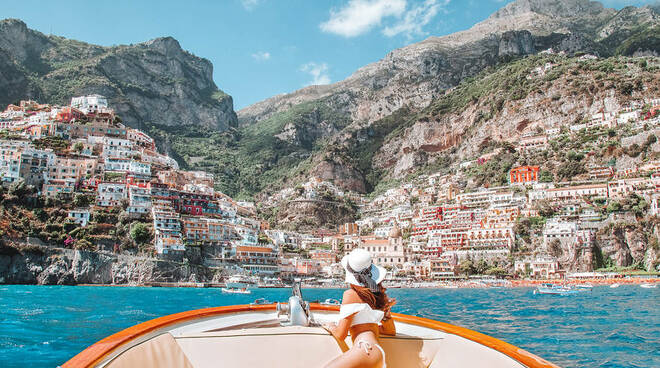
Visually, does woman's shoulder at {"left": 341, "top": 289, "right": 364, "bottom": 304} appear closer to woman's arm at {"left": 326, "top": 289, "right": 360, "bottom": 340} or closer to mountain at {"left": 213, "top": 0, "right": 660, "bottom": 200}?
woman's arm at {"left": 326, "top": 289, "right": 360, "bottom": 340}

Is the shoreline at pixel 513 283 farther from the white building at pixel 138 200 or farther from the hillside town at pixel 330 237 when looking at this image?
the white building at pixel 138 200

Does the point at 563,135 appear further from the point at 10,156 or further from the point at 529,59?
the point at 10,156

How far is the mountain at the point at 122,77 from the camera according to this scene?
88.7 metres

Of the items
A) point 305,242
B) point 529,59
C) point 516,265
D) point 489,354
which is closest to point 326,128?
point 529,59

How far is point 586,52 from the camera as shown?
93.4 metres

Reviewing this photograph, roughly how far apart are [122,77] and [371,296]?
118m

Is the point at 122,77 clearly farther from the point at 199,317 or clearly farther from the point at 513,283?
the point at 199,317

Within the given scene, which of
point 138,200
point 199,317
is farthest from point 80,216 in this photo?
point 199,317

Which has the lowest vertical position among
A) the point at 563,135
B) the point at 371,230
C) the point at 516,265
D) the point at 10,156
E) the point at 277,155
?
the point at 516,265

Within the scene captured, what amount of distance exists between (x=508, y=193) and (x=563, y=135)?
47.1 feet

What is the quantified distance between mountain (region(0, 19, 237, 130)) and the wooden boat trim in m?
93.3

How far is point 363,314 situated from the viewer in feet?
7.89

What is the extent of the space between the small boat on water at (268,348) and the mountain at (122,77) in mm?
93788

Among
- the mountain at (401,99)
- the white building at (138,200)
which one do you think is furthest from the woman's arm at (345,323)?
the mountain at (401,99)
